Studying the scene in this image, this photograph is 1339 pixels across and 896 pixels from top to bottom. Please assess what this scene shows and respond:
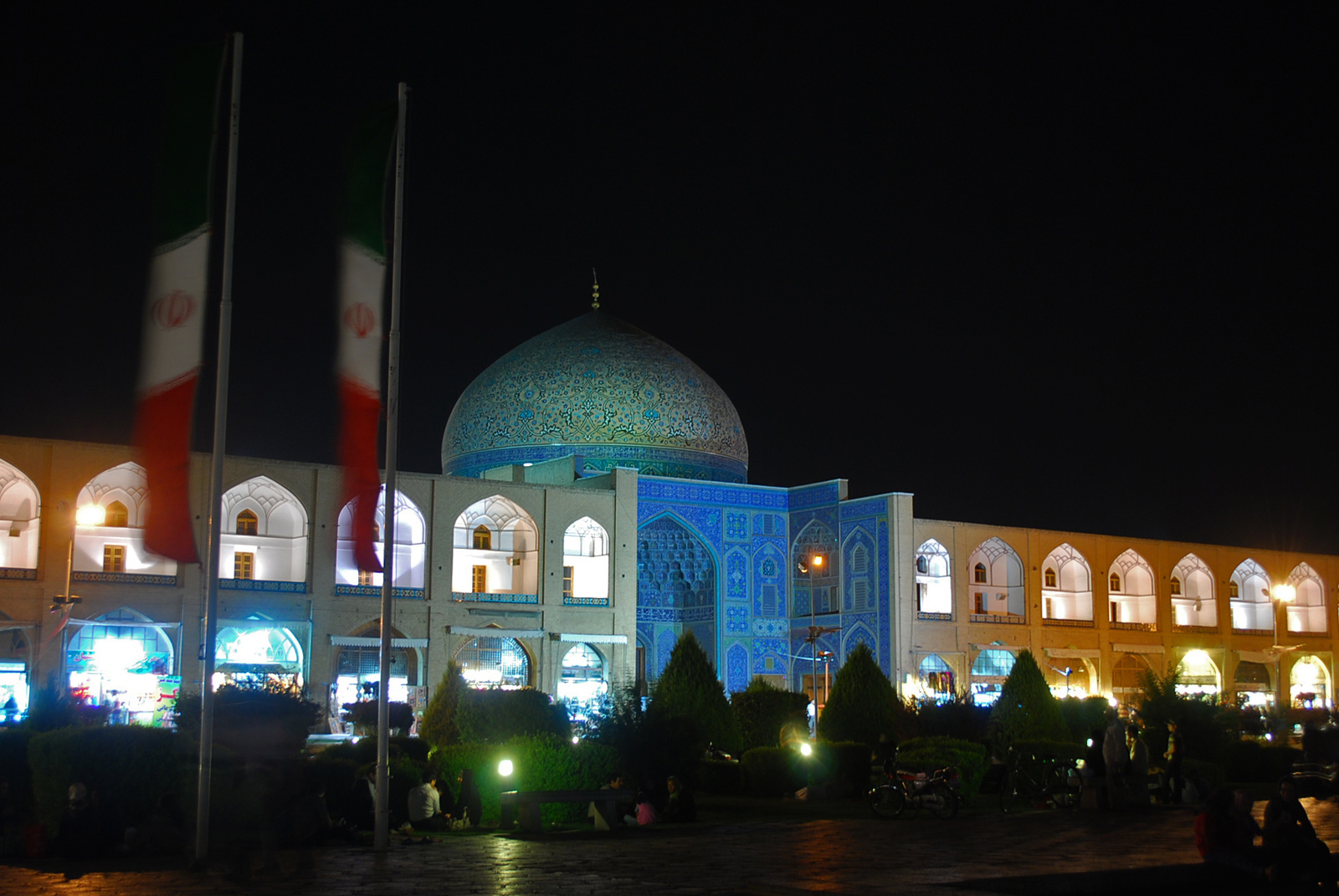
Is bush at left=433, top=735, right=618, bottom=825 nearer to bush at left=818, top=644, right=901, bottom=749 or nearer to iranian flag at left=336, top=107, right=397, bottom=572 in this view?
iranian flag at left=336, top=107, right=397, bottom=572

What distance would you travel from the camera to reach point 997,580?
121 ft

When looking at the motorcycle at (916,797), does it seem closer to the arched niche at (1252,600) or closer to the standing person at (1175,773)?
the standing person at (1175,773)

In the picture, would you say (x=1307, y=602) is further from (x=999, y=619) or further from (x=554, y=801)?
(x=554, y=801)

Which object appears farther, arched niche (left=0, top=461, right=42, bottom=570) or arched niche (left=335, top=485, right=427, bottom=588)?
arched niche (left=335, top=485, right=427, bottom=588)

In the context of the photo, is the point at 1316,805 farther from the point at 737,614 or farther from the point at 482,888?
the point at 737,614

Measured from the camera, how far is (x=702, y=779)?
19.2m

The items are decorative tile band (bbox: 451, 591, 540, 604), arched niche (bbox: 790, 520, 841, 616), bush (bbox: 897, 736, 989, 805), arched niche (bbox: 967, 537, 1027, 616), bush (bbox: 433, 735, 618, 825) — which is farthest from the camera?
arched niche (bbox: 967, 537, 1027, 616)

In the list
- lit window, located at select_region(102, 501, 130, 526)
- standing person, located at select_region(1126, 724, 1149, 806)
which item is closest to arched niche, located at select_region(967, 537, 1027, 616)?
lit window, located at select_region(102, 501, 130, 526)

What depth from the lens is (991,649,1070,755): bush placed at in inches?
853

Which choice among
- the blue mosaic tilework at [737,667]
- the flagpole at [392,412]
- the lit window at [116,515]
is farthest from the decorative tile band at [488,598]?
the flagpole at [392,412]

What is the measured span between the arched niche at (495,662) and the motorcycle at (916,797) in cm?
1660

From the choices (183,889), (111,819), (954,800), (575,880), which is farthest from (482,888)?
(954,800)

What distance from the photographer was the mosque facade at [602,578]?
26453 mm

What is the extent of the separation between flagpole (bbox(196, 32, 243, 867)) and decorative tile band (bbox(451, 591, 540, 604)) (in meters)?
19.3
